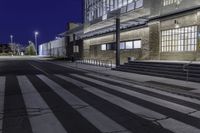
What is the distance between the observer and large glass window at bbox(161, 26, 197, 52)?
878 inches

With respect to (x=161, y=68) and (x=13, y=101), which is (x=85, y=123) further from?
(x=161, y=68)

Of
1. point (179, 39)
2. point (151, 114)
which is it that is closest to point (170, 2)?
point (179, 39)

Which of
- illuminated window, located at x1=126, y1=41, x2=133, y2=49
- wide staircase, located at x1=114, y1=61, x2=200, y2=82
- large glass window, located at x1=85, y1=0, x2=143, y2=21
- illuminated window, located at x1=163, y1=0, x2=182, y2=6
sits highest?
large glass window, located at x1=85, y1=0, x2=143, y2=21

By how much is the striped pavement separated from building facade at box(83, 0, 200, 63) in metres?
11.7

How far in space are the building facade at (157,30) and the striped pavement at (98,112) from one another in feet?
38.3

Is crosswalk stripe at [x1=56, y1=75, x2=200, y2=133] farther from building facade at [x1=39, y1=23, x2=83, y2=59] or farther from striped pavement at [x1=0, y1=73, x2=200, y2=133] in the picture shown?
building facade at [x1=39, y1=23, x2=83, y2=59]

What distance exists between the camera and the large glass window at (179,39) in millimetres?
22303

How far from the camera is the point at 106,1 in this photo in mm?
43344

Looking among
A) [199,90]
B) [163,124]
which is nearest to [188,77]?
[199,90]

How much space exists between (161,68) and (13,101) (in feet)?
41.0

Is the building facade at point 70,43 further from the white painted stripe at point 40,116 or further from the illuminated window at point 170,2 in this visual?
the white painted stripe at point 40,116

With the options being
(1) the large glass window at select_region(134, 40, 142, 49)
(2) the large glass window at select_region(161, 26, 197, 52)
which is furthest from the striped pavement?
(1) the large glass window at select_region(134, 40, 142, 49)

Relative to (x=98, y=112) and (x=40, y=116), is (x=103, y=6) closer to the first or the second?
(x=98, y=112)

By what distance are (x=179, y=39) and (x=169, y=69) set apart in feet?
19.7
